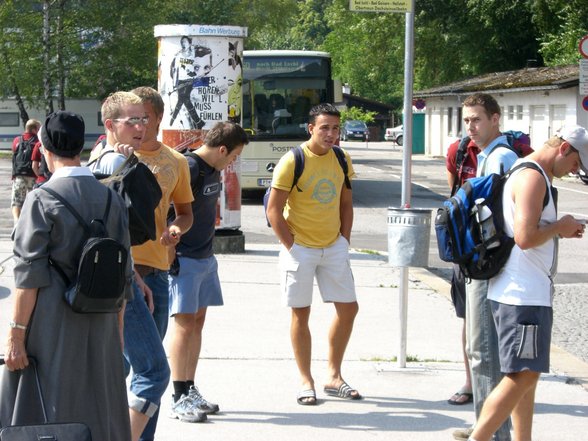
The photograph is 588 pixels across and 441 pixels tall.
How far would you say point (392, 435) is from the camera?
19.7 feet

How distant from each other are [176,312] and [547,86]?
33.0m

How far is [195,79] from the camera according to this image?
1304 cm

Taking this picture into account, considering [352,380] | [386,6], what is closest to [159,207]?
[352,380]

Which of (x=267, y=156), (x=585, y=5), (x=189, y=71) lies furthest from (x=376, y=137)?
(x=189, y=71)

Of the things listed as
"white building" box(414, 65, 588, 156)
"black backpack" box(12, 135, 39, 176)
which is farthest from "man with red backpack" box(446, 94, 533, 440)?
"white building" box(414, 65, 588, 156)

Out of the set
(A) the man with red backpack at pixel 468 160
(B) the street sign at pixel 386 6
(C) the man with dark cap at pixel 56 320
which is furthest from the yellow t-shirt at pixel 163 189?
(B) the street sign at pixel 386 6

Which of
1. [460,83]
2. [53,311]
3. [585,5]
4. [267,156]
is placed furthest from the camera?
[460,83]

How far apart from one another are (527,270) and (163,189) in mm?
1871

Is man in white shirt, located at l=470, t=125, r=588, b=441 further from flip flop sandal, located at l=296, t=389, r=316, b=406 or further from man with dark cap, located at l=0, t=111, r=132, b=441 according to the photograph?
man with dark cap, located at l=0, t=111, r=132, b=441

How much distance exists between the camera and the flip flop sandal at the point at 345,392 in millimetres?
6734

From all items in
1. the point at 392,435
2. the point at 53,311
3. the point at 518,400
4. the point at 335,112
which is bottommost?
the point at 392,435

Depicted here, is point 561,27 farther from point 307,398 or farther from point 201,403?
point 201,403

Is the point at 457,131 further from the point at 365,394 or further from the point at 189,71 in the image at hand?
the point at 365,394

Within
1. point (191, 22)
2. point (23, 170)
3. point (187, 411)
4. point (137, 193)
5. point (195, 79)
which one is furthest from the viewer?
point (191, 22)
